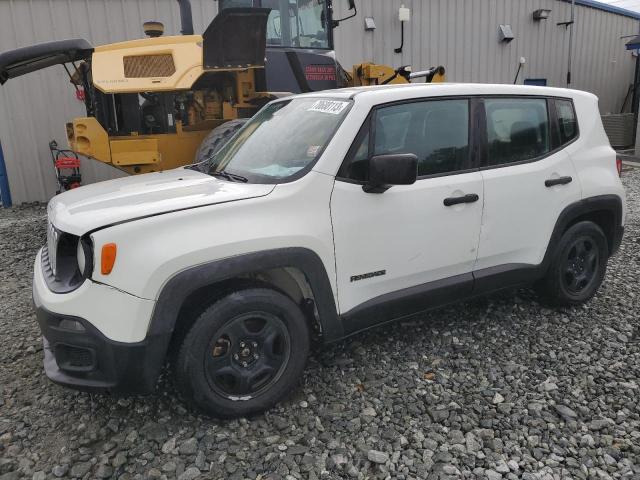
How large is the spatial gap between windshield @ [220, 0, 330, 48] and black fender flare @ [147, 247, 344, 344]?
534 cm

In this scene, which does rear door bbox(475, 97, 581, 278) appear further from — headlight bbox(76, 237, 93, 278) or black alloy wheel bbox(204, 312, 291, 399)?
headlight bbox(76, 237, 93, 278)

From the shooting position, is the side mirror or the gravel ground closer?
the gravel ground

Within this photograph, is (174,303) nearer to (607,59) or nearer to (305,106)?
(305,106)

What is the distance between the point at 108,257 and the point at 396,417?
1.70 m

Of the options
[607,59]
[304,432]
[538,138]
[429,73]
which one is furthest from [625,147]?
[304,432]

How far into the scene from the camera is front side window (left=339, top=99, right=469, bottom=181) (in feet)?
9.78

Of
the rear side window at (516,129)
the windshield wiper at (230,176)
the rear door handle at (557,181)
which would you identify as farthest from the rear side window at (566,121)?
the windshield wiper at (230,176)

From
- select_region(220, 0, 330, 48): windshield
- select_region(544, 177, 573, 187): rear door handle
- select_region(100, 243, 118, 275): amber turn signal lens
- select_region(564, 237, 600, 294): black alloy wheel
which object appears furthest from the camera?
select_region(220, 0, 330, 48): windshield

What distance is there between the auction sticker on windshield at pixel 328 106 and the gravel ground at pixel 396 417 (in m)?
1.57

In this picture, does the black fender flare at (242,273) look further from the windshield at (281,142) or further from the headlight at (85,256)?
the windshield at (281,142)

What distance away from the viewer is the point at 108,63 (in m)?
6.35

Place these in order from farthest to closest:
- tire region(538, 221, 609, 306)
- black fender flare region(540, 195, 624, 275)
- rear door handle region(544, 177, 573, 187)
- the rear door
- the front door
Result: 1. tire region(538, 221, 609, 306)
2. black fender flare region(540, 195, 624, 275)
3. rear door handle region(544, 177, 573, 187)
4. the rear door
5. the front door

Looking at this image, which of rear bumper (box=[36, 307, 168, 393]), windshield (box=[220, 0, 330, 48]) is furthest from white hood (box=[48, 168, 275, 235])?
windshield (box=[220, 0, 330, 48])

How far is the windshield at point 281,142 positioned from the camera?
2.97 meters
